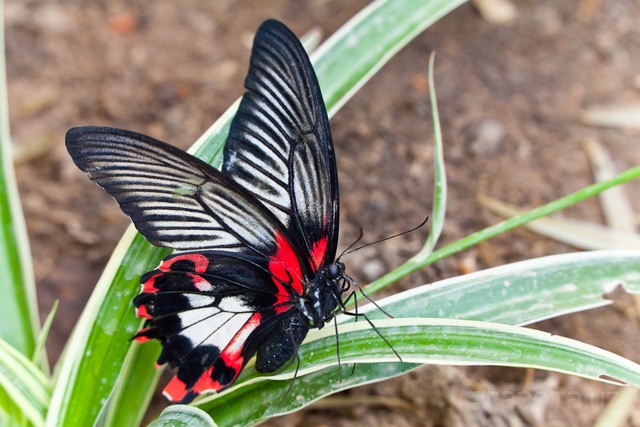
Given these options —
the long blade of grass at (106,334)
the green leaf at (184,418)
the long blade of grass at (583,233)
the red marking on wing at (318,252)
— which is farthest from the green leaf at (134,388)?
the long blade of grass at (583,233)

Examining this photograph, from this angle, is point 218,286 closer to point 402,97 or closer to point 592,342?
point 592,342

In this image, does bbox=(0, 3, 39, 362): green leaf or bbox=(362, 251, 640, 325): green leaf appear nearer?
bbox=(362, 251, 640, 325): green leaf

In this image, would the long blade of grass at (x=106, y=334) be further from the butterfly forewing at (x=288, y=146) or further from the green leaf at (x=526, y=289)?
the green leaf at (x=526, y=289)

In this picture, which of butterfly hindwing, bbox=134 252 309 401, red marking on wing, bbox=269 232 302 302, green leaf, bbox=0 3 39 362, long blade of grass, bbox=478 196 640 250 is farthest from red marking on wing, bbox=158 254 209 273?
long blade of grass, bbox=478 196 640 250

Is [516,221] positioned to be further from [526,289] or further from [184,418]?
[184,418]

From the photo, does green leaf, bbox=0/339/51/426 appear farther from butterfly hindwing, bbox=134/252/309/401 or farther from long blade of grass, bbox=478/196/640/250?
long blade of grass, bbox=478/196/640/250

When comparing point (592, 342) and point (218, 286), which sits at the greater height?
point (218, 286)

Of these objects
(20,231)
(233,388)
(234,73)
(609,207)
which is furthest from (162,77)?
(609,207)
